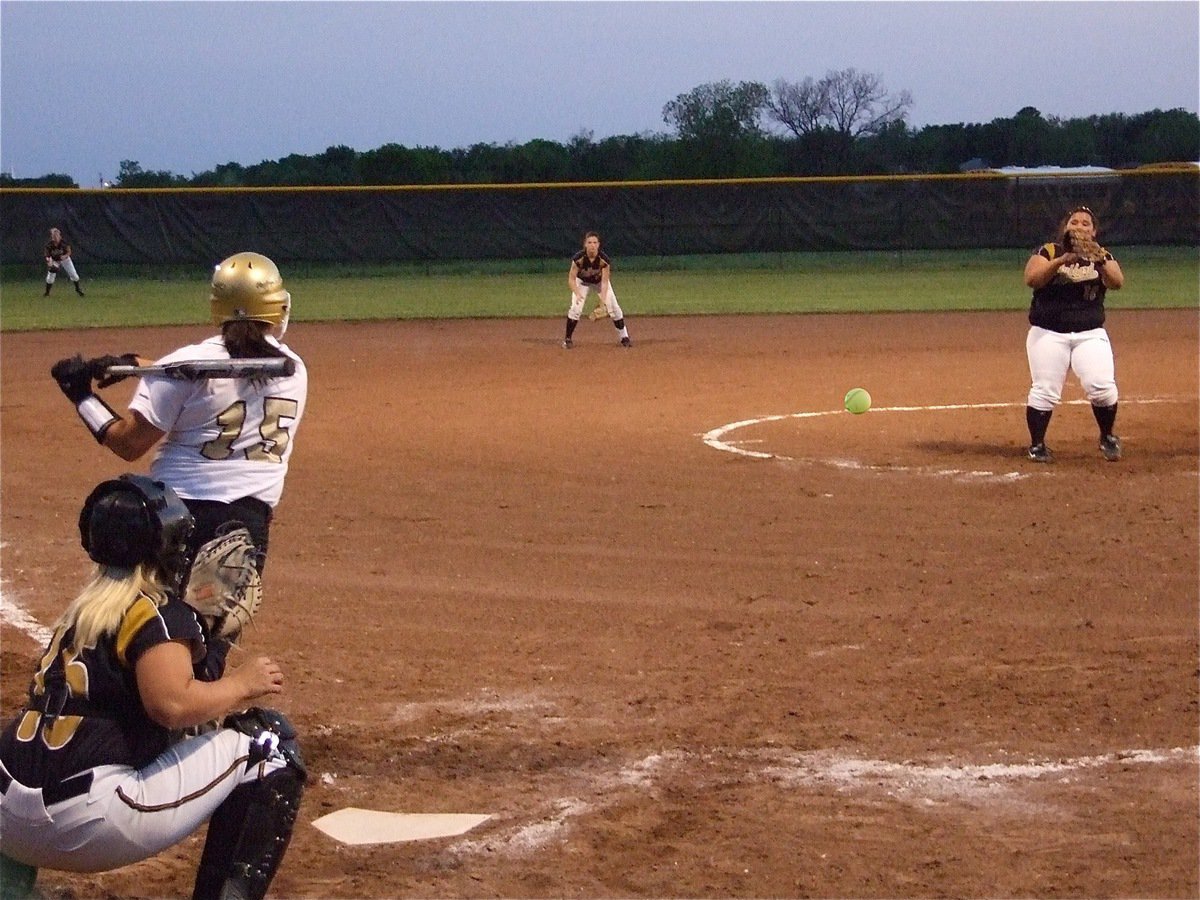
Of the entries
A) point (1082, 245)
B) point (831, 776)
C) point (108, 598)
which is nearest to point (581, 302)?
point (1082, 245)

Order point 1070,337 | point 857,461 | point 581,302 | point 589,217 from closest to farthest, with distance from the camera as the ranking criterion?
point 1070,337, point 857,461, point 581,302, point 589,217

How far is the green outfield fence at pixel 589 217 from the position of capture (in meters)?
31.8

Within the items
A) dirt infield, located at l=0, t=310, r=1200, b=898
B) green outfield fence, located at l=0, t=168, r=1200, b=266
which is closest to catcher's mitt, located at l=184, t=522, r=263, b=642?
dirt infield, located at l=0, t=310, r=1200, b=898

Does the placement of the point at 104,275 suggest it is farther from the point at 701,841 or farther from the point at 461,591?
the point at 701,841

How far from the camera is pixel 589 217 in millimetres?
33312

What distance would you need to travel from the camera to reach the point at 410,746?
560 centimetres

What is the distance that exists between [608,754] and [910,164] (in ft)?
139

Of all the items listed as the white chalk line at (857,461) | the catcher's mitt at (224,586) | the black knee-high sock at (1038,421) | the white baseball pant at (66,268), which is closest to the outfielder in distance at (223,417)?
the catcher's mitt at (224,586)

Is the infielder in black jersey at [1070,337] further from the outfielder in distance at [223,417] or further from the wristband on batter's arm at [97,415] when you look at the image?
the wristband on batter's arm at [97,415]

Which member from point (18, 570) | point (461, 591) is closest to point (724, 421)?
point (461, 591)

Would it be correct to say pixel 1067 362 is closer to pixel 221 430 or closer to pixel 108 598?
pixel 221 430

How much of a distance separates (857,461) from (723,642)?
4.52 m

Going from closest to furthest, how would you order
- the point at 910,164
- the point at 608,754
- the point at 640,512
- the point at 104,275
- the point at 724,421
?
the point at 608,754 → the point at 640,512 → the point at 724,421 → the point at 104,275 → the point at 910,164

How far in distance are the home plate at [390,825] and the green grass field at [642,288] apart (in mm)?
21225
